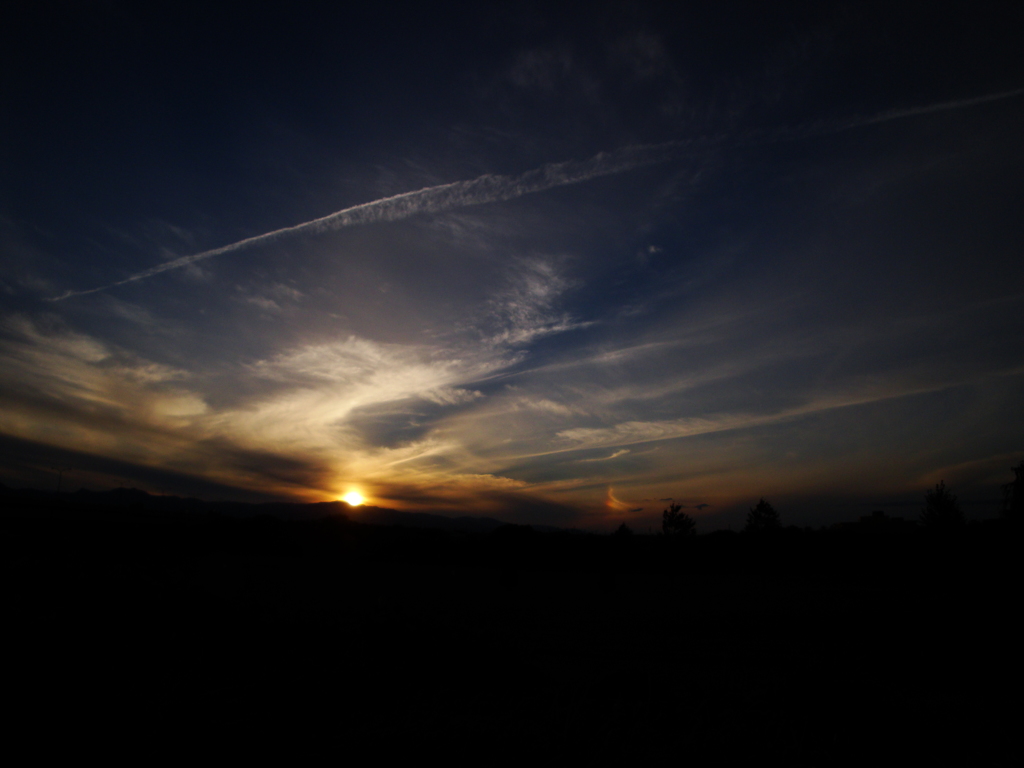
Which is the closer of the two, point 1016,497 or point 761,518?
point 1016,497

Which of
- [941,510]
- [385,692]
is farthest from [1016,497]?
[385,692]

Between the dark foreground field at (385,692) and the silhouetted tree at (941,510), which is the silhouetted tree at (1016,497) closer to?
the silhouetted tree at (941,510)

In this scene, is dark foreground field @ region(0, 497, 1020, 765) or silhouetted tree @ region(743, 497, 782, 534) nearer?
dark foreground field @ region(0, 497, 1020, 765)

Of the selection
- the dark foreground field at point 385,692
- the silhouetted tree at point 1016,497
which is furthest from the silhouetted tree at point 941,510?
the dark foreground field at point 385,692

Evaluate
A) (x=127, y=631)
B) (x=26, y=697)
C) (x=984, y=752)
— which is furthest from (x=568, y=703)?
(x=127, y=631)

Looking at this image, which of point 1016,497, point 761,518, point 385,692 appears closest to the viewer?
point 385,692

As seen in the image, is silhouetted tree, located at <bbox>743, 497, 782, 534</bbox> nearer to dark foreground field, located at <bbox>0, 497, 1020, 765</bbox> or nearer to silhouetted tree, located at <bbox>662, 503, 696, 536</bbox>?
silhouetted tree, located at <bbox>662, 503, 696, 536</bbox>

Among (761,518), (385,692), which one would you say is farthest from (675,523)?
(385,692)

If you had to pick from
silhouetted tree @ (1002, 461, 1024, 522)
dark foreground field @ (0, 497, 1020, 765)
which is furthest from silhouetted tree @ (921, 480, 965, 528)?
dark foreground field @ (0, 497, 1020, 765)

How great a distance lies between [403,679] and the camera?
2490 millimetres

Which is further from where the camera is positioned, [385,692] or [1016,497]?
[1016,497]

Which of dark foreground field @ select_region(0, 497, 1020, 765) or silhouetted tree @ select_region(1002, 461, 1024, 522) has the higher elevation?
silhouetted tree @ select_region(1002, 461, 1024, 522)

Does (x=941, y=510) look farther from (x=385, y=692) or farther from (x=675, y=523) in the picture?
(x=385, y=692)

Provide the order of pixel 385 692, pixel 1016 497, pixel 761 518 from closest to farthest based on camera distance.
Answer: pixel 385 692 < pixel 1016 497 < pixel 761 518
